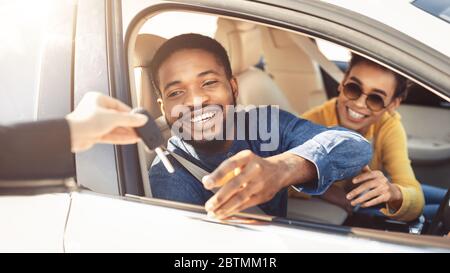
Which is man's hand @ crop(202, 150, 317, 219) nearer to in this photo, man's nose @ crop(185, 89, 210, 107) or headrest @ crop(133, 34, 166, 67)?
man's nose @ crop(185, 89, 210, 107)

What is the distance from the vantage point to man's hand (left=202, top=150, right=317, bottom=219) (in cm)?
139

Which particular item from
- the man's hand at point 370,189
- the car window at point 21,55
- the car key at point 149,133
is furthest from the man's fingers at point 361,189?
the car window at point 21,55

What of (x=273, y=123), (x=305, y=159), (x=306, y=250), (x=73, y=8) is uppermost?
(x=73, y=8)

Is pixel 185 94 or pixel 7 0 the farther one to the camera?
pixel 185 94

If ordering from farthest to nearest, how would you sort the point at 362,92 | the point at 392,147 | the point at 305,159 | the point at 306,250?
the point at 392,147, the point at 362,92, the point at 305,159, the point at 306,250

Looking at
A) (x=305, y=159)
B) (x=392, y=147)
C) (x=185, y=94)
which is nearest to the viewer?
(x=305, y=159)

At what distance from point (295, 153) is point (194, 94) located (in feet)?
1.60

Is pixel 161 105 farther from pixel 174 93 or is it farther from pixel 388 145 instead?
pixel 388 145

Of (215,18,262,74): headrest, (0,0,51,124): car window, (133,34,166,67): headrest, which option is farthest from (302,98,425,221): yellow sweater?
(0,0,51,124): car window

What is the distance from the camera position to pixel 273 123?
2.08 m

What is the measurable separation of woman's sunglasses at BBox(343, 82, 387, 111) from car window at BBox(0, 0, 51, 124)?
123 centimetres

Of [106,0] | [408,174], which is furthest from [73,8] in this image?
[408,174]

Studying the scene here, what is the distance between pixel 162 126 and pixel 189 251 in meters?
0.63

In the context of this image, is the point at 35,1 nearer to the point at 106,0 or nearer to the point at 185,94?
the point at 106,0
